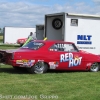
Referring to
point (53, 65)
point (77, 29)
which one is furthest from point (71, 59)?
point (77, 29)

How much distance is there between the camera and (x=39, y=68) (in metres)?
11.5

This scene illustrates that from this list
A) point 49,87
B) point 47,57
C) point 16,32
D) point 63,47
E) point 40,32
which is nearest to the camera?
point 49,87

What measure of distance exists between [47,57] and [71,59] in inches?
41.2

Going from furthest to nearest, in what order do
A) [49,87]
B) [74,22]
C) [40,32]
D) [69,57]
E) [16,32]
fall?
[16,32] < [40,32] < [74,22] < [69,57] < [49,87]

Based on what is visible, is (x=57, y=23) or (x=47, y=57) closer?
(x=47, y=57)

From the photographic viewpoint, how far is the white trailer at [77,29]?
1428cm

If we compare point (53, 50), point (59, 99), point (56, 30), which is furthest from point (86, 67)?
point (59, 99)

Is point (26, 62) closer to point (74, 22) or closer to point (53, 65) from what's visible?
point (53, 65)

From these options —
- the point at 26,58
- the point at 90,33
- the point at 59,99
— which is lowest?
the point at 59,99

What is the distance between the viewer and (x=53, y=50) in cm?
1173

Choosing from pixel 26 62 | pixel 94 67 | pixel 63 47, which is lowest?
pixel 94 67

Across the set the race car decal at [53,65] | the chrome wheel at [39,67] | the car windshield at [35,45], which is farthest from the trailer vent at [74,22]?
the chrome wheel at [39,67]

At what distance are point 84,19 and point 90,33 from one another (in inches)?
31.6

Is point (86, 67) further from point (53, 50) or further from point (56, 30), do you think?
point (56, 30)
